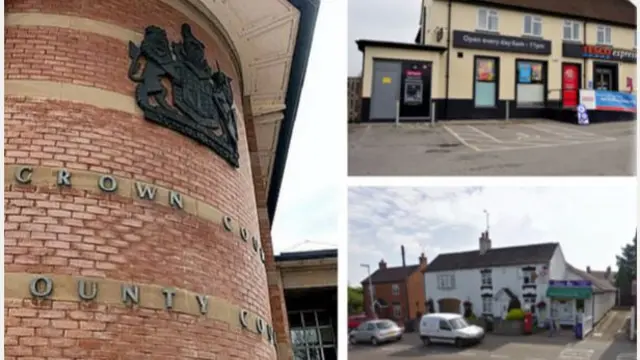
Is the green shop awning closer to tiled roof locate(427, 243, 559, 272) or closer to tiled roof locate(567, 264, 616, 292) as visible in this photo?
tiled roof locate(567, 264, 616, 292)

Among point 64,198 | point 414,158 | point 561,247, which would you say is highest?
point 414,158

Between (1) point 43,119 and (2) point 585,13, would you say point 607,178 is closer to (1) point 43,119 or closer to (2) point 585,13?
(2) point 585,13

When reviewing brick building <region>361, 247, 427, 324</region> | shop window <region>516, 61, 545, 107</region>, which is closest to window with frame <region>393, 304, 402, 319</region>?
brick building <region>361, 247, 427, 324</region>

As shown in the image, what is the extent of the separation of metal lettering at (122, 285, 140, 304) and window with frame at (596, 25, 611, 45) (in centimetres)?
396

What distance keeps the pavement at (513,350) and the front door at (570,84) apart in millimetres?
1885

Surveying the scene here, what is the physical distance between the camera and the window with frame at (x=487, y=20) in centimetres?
562

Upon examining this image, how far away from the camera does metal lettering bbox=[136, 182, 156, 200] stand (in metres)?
4.54

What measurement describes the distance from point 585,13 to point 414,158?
1915 mm

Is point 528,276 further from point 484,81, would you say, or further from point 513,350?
point 484,81

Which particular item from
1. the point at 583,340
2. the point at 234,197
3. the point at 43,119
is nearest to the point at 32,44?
the point at 43,119

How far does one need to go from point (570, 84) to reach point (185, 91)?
10.3ft

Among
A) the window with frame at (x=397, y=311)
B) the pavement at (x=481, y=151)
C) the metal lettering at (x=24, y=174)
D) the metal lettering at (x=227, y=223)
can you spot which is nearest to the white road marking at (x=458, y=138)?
the pavement at (x=481, y=151)

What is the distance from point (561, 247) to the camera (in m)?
5.38

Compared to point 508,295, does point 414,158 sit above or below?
above
